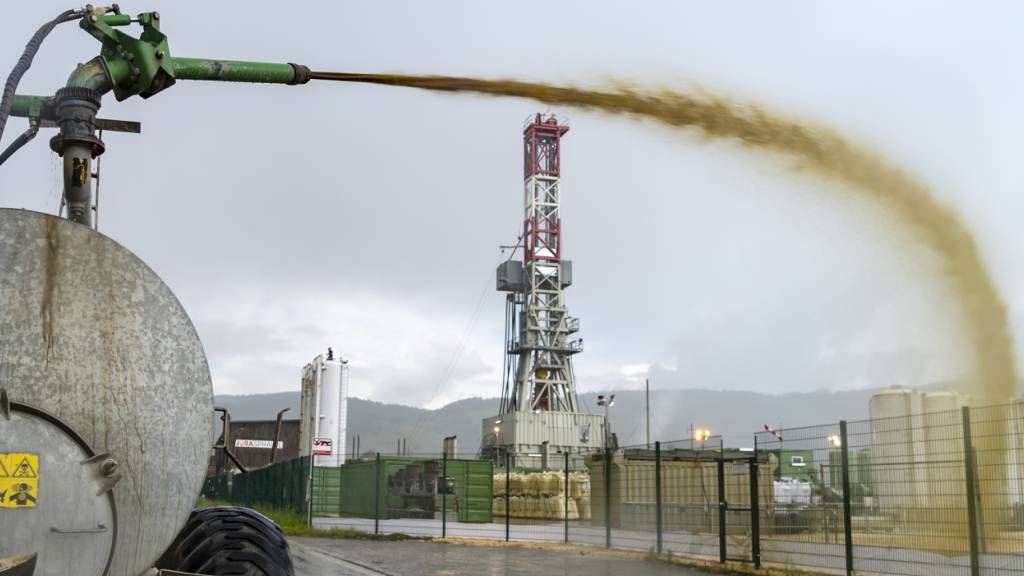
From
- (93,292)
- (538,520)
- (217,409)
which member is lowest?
(538,520)

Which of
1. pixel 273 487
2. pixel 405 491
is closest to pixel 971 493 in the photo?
pixel 405 491

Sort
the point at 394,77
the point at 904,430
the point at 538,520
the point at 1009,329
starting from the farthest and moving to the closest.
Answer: the point at 538,520, the point at 1009,329, the point at 904,430, the point at 394,77

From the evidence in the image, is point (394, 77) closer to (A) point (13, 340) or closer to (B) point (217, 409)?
(B) point (217, 409)

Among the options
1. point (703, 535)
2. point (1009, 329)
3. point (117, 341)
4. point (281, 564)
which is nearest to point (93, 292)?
point (117, 341)

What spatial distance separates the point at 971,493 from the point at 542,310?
206ft

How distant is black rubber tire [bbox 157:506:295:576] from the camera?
3.83 meters

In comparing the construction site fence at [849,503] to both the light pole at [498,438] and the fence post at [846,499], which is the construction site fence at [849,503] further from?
the light pole at [498,438]

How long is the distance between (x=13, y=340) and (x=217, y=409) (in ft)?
2.75

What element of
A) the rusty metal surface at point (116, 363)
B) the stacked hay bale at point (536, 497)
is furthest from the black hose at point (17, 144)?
the stacked hay bale at point (536, 497)

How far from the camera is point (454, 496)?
3147 cm

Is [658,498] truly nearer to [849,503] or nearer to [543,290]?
[849,503]

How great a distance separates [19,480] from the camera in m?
2.84

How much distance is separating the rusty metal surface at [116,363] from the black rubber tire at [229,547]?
559 millimetres

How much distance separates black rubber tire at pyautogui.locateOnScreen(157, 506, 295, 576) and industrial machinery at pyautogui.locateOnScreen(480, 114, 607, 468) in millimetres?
67758
